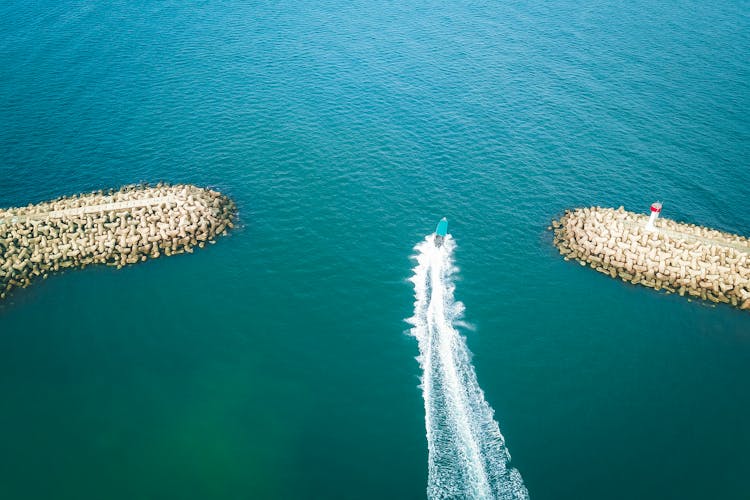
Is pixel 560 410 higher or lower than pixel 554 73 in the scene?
lower

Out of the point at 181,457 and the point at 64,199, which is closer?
the point at 181,457

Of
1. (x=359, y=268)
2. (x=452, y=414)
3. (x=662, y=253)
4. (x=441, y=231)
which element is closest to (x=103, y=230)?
(x=359, y=268)

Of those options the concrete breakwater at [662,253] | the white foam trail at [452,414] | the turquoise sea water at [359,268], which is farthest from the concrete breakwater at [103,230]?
the concrete breakwater at [662,253]

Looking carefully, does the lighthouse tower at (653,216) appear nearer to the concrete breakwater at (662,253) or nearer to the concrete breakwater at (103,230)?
the concrete breakwater at (662,253)

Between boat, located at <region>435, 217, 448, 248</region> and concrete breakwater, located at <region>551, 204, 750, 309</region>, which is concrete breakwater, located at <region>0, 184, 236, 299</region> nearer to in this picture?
boat, located at <region>435, 217, 448, 248</region>

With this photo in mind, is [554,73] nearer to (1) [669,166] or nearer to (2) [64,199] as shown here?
(1) [669,166]

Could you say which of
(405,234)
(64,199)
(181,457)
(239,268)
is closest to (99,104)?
(64,199)
